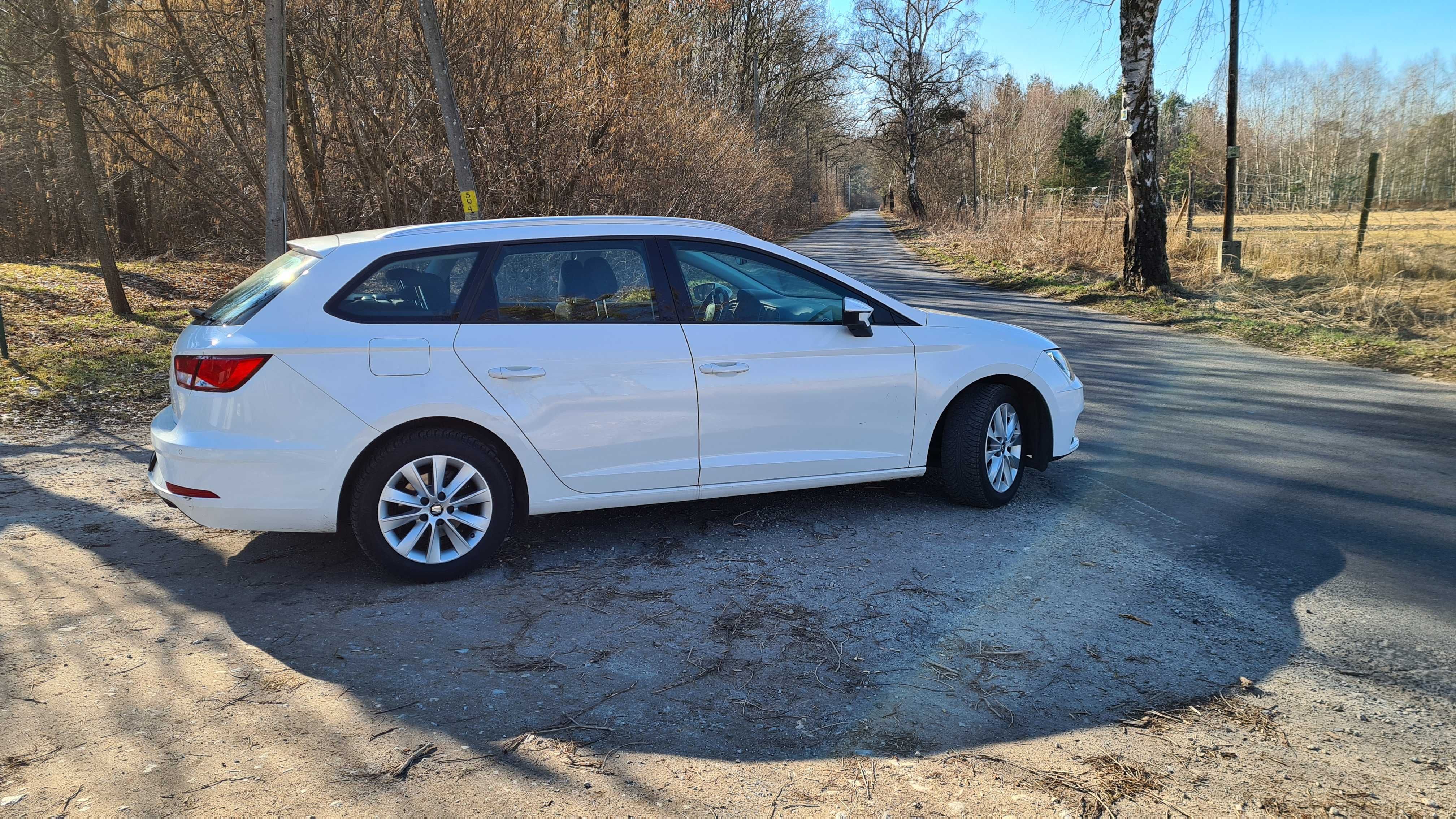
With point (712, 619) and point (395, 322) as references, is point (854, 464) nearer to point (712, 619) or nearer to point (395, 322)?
point (712, 619)

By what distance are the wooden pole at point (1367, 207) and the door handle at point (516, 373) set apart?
613 inches

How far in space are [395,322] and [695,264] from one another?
151 cm

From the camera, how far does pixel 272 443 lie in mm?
4027

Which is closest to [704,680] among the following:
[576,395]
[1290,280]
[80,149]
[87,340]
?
[576,395]

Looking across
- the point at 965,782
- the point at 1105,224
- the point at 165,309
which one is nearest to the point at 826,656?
the point at 965,782

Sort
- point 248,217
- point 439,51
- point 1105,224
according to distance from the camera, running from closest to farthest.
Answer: point 439,51, point 248,217, point 1105,224

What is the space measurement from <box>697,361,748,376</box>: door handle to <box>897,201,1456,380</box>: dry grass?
8.41 metres

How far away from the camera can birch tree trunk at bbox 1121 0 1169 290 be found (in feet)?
49.9

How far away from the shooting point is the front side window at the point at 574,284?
4449 mm

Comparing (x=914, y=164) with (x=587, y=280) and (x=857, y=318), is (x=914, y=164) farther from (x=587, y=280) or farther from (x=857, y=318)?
(x=587, y=280)

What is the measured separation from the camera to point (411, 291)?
14.1 ft

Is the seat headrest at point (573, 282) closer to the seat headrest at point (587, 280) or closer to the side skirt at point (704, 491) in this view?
the seat headrest at point (587, 280)

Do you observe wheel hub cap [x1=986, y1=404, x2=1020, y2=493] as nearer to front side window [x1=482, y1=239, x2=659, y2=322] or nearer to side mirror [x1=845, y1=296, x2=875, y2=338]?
side mirror [x1=845, y1=296, x2=875, y2=338]

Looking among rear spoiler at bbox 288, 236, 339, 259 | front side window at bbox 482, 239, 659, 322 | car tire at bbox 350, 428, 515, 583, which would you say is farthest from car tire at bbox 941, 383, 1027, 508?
rear spoiler at bbox 288, 236, 339, 259
